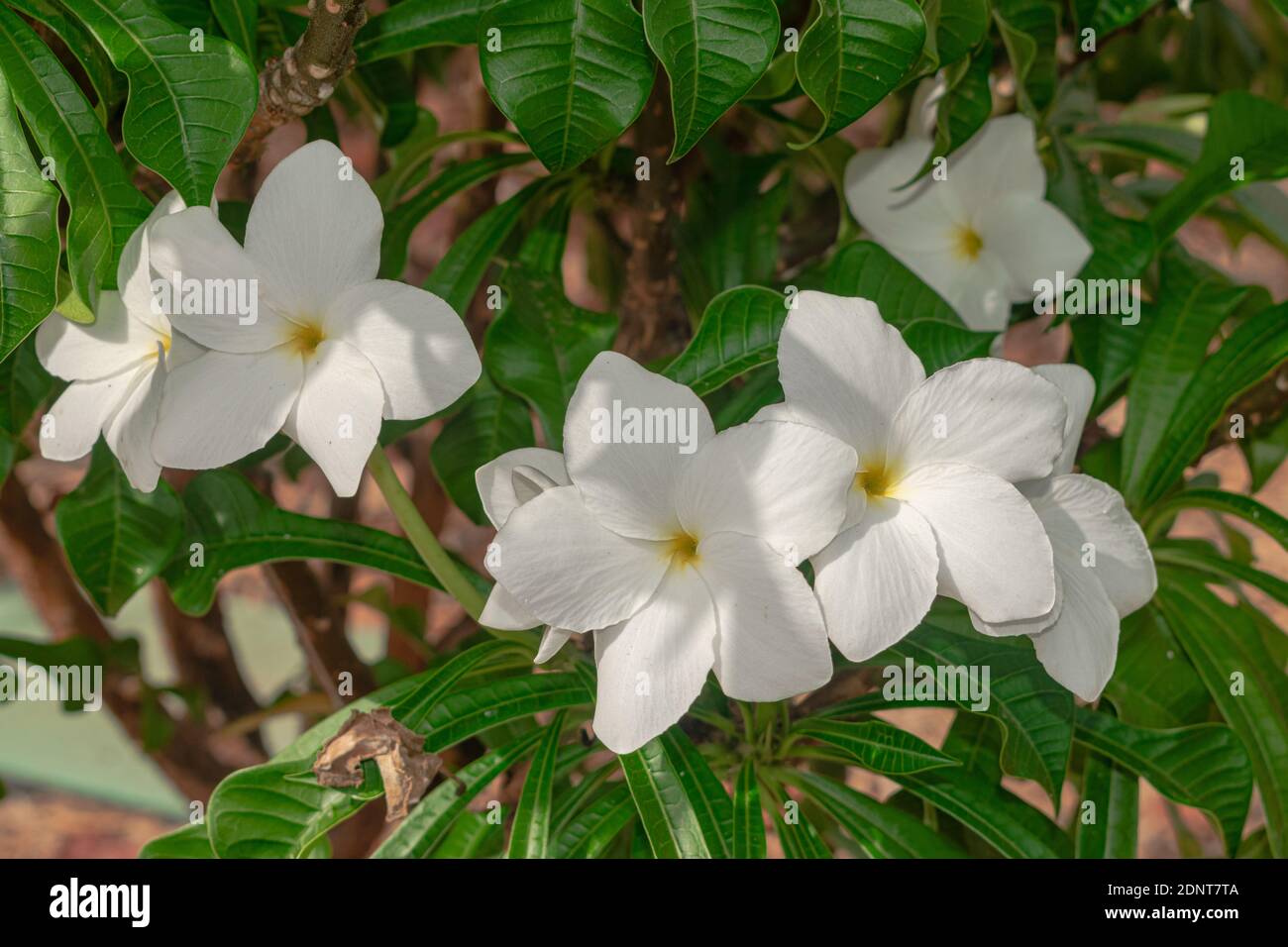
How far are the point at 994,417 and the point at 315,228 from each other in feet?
1.21

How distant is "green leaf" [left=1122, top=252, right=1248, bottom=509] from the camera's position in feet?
3.03

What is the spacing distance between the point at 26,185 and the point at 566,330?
1.16 feet

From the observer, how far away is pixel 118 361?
2.33 feet

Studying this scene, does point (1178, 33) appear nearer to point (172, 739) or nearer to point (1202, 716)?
point (1202, 716)

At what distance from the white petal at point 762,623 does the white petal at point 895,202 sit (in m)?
0.43

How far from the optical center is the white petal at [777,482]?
549 mm

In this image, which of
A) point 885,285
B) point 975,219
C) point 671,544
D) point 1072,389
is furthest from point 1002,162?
point 671,544

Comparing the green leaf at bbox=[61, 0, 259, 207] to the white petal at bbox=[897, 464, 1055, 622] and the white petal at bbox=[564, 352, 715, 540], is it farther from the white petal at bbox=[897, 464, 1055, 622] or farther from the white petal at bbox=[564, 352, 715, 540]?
the white petal at bbox=[897, 464, 1055, 622]

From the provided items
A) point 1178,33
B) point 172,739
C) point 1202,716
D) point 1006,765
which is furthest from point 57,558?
point 1178,33

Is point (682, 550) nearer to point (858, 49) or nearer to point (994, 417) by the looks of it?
point (994, 417)

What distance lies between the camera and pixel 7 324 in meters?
0.61

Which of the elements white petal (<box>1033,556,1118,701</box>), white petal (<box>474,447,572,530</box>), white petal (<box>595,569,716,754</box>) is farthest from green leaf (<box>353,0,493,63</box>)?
white petal (<box>1033,556,1118,701</box>)

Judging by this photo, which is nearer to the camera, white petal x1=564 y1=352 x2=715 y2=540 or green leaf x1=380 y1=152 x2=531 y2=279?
white petal x1=564 y1=352 x2=715 y2=540

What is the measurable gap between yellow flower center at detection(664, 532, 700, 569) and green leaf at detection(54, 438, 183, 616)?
0.41 m
